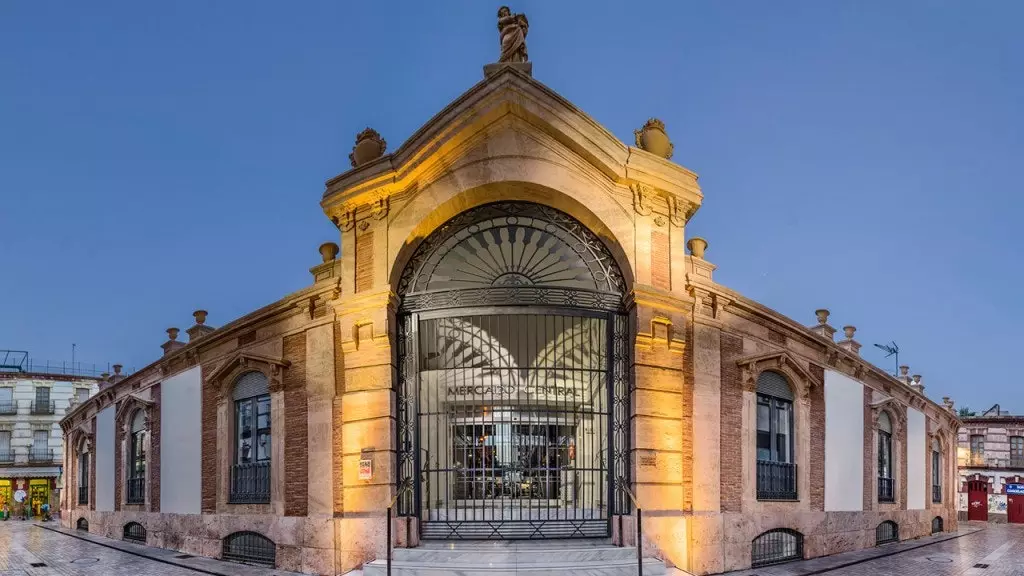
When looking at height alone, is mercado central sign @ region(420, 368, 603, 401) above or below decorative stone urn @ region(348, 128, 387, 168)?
below

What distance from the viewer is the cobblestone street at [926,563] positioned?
15.1 m

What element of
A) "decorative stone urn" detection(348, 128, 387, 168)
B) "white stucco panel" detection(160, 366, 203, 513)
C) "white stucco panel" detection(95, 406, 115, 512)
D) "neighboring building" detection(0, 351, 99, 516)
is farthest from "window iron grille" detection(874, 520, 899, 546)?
"neighboring building" detection(0, 351, 99, 516)

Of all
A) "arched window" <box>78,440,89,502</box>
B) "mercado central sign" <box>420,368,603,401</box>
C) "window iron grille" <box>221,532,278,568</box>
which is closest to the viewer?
"mercado central sign" <box>420,368,603,401</box>

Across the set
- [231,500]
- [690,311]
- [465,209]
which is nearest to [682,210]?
[690,311]

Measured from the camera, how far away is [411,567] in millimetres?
12609

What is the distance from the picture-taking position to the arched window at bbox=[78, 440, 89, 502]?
2728 cm

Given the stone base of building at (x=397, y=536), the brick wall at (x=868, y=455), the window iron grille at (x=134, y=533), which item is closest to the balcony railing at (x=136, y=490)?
the window iron grille at (x=134, y=533)

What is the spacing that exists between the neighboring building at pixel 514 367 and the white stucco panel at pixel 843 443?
0.92 metres

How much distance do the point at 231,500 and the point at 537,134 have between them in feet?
30.5

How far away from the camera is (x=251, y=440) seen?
1678cm

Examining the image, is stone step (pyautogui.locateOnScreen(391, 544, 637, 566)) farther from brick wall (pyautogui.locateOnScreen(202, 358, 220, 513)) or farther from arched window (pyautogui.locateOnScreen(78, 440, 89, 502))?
arched window (pyautogui.locateOnScreen(78, 440, 89, 502))

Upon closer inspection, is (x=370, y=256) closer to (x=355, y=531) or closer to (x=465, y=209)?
(x=465, y=209)

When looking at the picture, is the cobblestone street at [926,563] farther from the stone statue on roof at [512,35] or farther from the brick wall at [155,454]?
the brick wall at [155,454]

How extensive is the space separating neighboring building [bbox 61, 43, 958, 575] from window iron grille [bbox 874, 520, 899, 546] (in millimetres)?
4031
